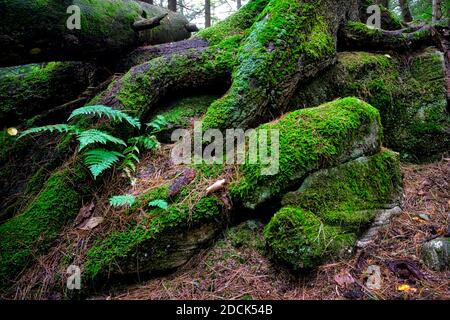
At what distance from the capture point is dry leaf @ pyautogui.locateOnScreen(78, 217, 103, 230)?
302 cm

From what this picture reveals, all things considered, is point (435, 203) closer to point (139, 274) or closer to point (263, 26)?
point (263, 26)

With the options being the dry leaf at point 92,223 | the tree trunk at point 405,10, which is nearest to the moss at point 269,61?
the dry leaf at point 92,223

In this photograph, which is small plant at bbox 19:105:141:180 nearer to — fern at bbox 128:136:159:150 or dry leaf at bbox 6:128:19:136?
fern at bbox 128:136:159:150

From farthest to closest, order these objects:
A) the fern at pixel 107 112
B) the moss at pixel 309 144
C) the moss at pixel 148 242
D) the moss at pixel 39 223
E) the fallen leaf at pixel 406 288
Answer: the fern at pixel 107 112 < the moss at pixel 309 144 < the moss at pixel 39 223 < the moss at pixel 148 242 < the fallen leaf at pixel 406 288

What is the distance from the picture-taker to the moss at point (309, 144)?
296 cm

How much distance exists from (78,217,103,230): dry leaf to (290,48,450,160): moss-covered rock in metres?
2.84

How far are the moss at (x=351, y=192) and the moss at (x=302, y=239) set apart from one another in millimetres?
140

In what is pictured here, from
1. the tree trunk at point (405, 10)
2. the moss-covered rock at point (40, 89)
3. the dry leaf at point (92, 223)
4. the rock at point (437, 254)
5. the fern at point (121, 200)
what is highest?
the tree trunk at point (405, 10)

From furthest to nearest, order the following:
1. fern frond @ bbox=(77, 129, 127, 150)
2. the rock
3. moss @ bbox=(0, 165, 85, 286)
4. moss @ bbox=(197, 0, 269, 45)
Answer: moss @ bbox=(197, 0, 269, 45) → fern frond @ bbox=(77, 129, 127, 150) → moss @ bbox=(0, 165, 85, 286) → the rock

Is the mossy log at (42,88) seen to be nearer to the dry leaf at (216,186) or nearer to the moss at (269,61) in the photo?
the moss at (269,61)

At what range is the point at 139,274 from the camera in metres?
2.78

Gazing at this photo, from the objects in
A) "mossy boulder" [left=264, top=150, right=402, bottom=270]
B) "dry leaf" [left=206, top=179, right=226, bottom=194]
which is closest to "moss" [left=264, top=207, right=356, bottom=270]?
"mossy boulder" [left=264, top=150, right=402, bottom=270]

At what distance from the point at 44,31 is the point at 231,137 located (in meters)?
2.56
